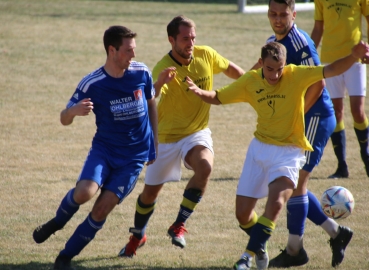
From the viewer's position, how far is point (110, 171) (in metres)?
5.12

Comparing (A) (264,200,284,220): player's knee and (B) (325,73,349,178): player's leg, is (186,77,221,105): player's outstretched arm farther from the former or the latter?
(B) (325,73,349,178): player's leg

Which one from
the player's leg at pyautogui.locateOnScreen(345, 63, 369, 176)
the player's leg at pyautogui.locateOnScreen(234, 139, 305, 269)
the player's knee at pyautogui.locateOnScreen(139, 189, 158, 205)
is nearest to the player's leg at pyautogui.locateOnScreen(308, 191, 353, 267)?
the player's leg at pyautogui.locateOnScreen(234, 139, 305, 269)

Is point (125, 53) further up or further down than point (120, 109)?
further up

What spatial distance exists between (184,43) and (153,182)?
1227 millimetres

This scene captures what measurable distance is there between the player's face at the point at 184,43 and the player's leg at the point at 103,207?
121 centimetres

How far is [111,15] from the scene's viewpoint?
19906 mm

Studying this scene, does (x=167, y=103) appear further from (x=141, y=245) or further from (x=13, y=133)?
(x=13, y=133)

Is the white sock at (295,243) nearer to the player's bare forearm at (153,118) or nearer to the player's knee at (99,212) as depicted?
the player's bare forearm at (153,118)

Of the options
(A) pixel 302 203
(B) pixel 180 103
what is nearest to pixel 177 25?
(B) pixel 180 103

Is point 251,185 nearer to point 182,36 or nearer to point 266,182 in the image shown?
point 266,182

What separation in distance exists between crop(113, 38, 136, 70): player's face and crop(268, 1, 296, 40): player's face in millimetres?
1231

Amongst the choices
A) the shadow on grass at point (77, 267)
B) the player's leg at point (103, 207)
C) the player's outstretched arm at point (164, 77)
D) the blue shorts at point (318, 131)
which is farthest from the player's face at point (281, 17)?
the shadow on grass at point (77, 267)

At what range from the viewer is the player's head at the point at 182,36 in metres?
5.67

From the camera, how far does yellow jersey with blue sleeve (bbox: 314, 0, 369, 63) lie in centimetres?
800
